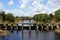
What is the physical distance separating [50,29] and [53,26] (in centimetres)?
210

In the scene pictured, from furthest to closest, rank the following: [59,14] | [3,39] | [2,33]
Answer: [59,14] < [2,33] < [3,39]

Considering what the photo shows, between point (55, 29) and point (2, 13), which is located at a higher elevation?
point (2, 13)

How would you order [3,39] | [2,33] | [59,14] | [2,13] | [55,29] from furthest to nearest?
[2,13] < [59,14] < [55,29] < [2,33] < [3,39]

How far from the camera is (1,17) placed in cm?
13612

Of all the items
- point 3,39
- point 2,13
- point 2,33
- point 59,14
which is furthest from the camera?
point 2,13

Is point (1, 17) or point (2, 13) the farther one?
point (2, 13)

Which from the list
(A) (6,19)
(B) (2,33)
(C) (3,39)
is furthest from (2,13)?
(C) (3,39)

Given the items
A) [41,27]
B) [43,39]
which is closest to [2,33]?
[43,39]

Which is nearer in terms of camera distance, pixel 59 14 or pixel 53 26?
pixel 53 26

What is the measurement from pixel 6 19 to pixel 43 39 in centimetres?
7201

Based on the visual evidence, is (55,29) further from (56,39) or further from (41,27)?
(56,39)

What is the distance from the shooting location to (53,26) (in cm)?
10906

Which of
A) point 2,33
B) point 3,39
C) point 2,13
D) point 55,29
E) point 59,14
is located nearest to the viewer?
point 3,39

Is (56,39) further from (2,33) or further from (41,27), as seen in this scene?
(41,27)
